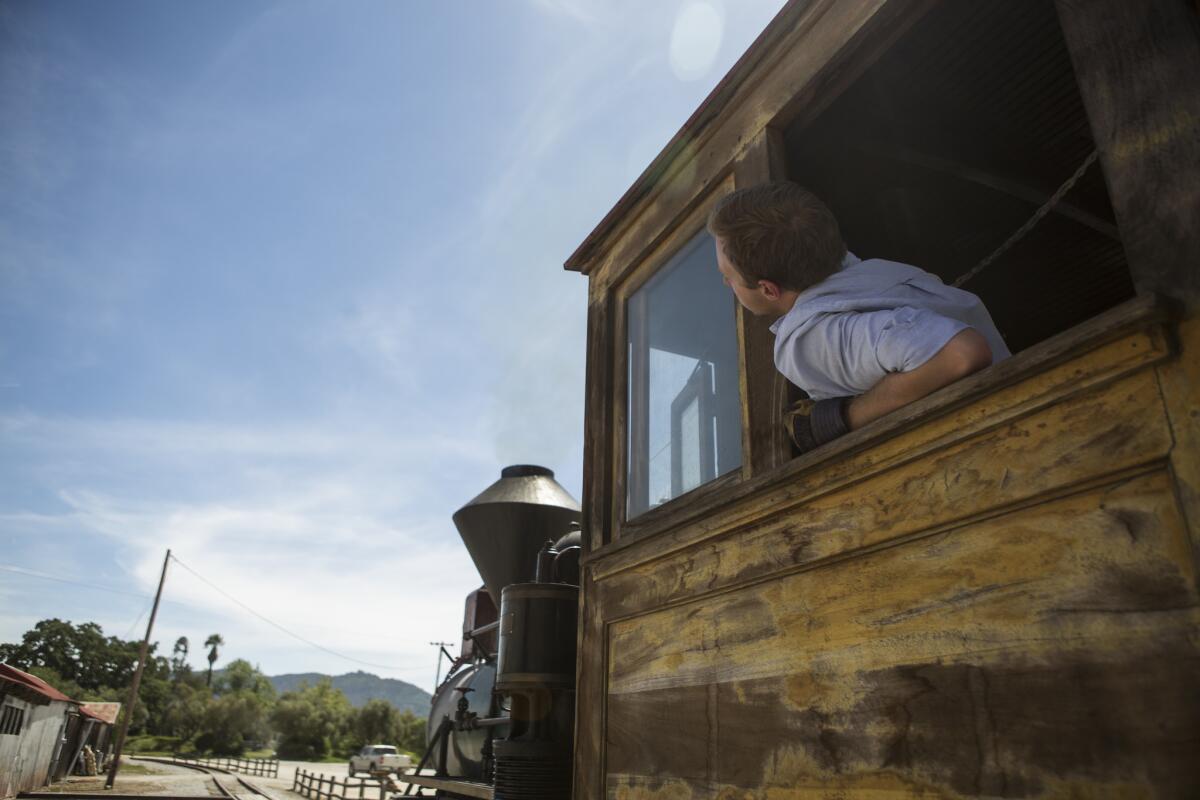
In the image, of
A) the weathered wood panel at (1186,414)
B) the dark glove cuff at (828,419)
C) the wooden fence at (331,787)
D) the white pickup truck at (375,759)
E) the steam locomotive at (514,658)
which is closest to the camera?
the weathered wood panel at (1186,414)

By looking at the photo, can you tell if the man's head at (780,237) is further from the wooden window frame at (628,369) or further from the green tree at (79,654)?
the green tree at (79,654)

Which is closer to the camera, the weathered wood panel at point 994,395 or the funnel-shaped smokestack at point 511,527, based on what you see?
the weathered wood panel at point 994,395

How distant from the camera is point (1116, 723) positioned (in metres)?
1.32

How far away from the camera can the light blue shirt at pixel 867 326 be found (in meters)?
1.77

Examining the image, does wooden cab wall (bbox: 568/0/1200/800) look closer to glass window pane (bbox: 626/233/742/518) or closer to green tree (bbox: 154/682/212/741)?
glass window pane (bbox: 626/233/742/518)

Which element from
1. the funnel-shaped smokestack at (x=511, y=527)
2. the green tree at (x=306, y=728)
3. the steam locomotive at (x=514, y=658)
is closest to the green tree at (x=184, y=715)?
the green tree at (x=306, y=728)

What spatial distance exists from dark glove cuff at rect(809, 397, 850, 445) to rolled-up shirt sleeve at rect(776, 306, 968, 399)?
0.03 meters

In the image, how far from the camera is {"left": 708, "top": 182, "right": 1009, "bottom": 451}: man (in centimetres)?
176

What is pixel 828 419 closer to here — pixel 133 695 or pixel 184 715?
pixel 133 695

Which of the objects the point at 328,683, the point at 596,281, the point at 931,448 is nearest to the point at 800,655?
the point at 931,448

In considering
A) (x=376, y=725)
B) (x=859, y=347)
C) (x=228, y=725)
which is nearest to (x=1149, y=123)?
(x=859, y=347)

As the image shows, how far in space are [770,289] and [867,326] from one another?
17.8 inches

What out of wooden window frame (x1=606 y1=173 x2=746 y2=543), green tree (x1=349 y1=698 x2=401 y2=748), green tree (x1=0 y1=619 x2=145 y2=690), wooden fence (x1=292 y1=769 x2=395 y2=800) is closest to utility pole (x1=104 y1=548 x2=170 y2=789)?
wooden fence (x1=292 y1=769 x2=395 y2=800)

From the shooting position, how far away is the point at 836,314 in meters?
1.93
